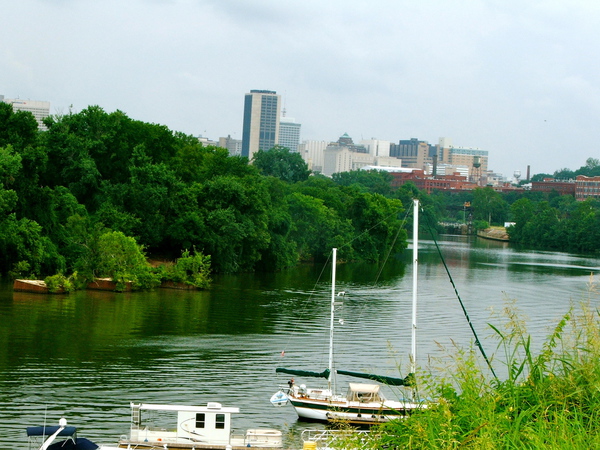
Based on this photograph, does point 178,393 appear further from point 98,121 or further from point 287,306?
point 98,121

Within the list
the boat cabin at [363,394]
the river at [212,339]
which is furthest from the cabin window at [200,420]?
the boat cabin at [363,394]

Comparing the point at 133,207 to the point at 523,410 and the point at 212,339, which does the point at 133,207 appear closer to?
the point at 212,339

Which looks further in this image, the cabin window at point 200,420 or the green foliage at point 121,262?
the green foliage at point 121,262

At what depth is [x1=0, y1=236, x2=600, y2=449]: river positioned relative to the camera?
25844mm

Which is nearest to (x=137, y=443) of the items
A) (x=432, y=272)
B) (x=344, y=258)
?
(x=432, y=272)

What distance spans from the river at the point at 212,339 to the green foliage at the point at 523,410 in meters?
2.09

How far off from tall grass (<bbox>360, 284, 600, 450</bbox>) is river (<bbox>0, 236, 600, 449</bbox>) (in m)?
2.09

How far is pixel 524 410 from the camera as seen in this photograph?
920cm

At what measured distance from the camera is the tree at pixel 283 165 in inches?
5453

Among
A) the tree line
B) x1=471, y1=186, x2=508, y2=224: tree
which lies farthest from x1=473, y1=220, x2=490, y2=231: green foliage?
the tree line

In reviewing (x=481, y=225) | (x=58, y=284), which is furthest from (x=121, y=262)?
(x=481, y=225)

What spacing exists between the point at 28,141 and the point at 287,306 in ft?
74.8

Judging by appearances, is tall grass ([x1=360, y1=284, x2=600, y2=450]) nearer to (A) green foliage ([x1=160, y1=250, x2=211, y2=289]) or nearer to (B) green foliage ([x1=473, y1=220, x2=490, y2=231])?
(A) green foliage ([x1=160, y1=250, x2=211, y2=289])

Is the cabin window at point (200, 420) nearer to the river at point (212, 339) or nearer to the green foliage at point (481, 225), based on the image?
the river at point (212, 339)
